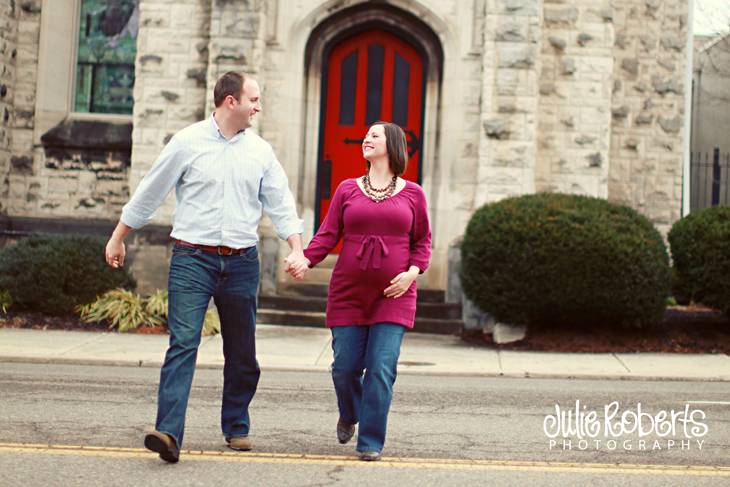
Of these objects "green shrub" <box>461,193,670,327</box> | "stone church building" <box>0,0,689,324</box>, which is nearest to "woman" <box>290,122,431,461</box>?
"green shrub" <box>461,193,670,327</box>

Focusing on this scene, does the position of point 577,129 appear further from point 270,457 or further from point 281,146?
point 270,457

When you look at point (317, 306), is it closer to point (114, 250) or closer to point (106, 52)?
point (106, 52)

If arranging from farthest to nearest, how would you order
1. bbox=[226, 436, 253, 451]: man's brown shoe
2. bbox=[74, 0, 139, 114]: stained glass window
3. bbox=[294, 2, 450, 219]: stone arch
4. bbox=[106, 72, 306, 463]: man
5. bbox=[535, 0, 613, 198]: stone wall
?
bbox=[74, 0, 139, 114]: stained glass window < bbox=[535, 0, 613, 198]: stone wall < bbox=[294, 2, 450, 219]: stone arch < bbox=[226, 436, 253, 451]: man's brown shoe < bbox=[106, 72, 306, 463]: man

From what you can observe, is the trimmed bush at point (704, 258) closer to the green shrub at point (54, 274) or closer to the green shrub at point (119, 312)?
the green shrub at point (119, 312)

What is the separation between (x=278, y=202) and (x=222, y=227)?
0.39 meters

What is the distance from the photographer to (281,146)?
1530cm

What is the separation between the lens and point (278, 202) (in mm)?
6445

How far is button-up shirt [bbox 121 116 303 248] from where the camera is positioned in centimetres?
621

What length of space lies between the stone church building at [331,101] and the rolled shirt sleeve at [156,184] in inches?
340

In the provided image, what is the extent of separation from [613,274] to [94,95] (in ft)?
28.5

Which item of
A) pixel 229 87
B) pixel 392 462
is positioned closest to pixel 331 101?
pixel 229 87

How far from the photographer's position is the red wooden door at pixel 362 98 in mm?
15672

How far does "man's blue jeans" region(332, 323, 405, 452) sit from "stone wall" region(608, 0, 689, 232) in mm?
12091

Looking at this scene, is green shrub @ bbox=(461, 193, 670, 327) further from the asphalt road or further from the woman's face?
the woman's face
